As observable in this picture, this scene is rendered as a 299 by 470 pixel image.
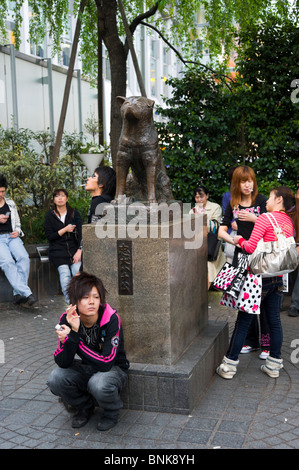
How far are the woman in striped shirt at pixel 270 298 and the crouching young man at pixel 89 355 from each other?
1264 mm

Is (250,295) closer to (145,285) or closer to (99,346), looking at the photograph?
(145,285)

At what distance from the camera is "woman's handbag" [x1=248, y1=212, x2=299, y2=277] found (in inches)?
181

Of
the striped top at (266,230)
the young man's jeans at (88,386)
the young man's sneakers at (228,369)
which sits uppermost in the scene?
the striped top at (266,230)

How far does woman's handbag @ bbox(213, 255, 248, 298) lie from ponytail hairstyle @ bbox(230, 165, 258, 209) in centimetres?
77

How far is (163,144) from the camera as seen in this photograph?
10055mm

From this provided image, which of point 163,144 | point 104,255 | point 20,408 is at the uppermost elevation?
point 163,144

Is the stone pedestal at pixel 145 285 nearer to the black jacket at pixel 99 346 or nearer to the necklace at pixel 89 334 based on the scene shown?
the black jacket at pixel 99 346

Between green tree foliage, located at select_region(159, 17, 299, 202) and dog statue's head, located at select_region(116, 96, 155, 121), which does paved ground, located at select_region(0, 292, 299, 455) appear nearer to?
dog statue's head, located at select_region(116, 96, 155, 121)

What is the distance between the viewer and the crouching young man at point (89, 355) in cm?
387

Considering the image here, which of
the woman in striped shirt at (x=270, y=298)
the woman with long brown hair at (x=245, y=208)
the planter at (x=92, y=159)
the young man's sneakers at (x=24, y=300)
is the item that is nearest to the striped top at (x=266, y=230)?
the woman in striped shirt at (x=270, y=298)

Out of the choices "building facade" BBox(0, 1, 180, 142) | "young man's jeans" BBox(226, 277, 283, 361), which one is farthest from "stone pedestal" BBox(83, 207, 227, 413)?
"building facade" BBox(0, 1, 180, 142)

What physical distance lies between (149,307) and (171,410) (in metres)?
0.85
